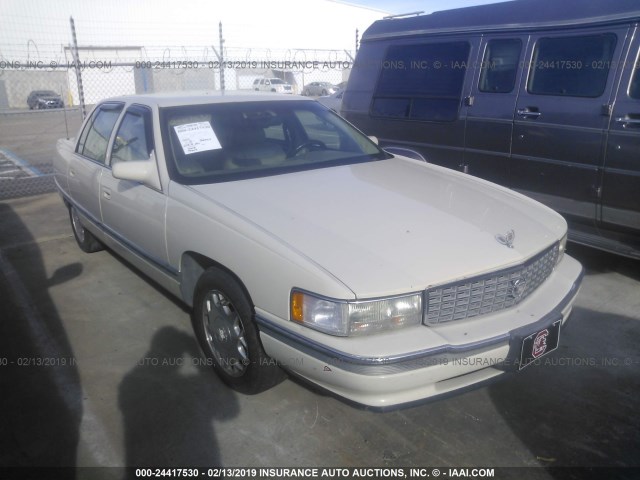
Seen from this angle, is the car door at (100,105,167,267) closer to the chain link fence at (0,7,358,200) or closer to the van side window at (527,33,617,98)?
the van side window at (527,33,617,98)

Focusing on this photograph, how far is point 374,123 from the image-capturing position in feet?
20.1

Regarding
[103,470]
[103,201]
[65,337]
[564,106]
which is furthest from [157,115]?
[564,106]

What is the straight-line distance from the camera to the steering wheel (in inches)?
152

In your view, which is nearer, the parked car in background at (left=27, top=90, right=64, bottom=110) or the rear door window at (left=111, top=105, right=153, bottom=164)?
the rear door window at (left=111, top=105, right=153, bottom=164)

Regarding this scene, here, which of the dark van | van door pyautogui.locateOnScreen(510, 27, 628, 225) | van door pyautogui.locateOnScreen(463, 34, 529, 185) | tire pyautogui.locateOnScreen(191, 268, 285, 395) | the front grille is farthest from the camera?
van door pyautogui.locateOnScreen(463, 34, 529, 185)

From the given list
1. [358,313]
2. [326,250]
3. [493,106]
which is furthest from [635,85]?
[358,313]

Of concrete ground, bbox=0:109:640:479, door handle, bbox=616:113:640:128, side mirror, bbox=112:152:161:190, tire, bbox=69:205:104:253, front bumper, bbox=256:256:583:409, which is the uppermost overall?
door handle, bbox=616:113:640:128

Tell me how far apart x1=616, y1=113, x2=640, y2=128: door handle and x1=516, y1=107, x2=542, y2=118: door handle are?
70 centimetres

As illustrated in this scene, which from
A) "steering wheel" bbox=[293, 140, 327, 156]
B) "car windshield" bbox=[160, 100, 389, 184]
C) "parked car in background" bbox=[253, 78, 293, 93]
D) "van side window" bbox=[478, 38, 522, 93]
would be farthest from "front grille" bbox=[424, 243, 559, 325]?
"parked car in background" bbox=[253, 78, 293, 93]

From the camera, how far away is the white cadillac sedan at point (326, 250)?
2369 millimetres

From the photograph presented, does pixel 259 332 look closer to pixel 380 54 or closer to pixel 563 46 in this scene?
pixel 563 46

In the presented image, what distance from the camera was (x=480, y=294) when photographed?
8.32ft

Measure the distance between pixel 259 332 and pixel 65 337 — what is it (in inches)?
73.7

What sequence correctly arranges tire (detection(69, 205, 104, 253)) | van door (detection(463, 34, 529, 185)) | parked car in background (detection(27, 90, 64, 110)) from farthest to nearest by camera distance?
parked car in background (detection(27, 90, 64, 110)) < tire (detection(69, 205, 104, 253)) < van door (detection(463, 34, 529, 185))
